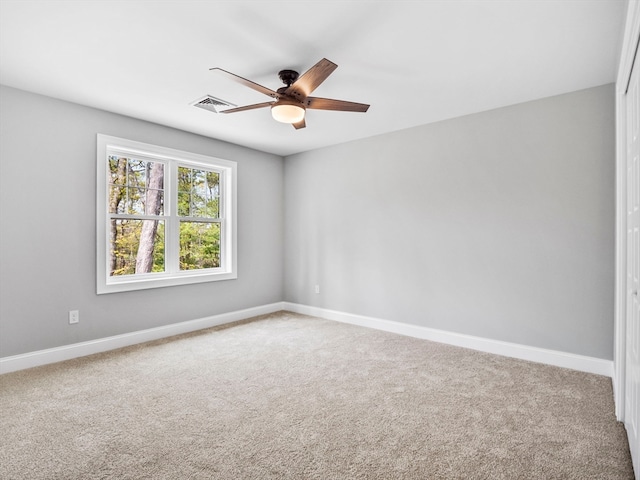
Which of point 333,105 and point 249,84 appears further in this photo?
point 333,105

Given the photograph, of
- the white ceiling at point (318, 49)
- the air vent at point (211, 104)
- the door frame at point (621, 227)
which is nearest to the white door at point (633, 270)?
the door frame at point (621, 227)

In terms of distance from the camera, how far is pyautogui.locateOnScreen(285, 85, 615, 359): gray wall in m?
3.05

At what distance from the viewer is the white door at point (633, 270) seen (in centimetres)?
172

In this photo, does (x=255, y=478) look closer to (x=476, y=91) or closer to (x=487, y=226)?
(x=487, y=226)

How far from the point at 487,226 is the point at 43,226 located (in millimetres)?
4350

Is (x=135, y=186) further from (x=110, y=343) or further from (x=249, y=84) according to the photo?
(x=249, y=84)

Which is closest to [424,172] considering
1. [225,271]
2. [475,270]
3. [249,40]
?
[475,270]

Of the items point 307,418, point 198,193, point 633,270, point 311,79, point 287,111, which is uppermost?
point 311,79

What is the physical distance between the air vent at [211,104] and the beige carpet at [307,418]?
2490 millimetres

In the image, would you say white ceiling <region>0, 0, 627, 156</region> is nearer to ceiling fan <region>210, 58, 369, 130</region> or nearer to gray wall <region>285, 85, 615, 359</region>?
ceiling fan <region>210, 58, 369, 130</region>

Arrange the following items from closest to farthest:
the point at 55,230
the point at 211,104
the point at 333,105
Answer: the point at 333,105 < the point at 55,230 < the point at 211,104

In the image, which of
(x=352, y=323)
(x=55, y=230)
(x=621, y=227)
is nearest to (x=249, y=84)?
(x=55, y=230)

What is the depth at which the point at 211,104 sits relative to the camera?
11.1 ft

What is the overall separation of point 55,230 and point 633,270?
4472mm
